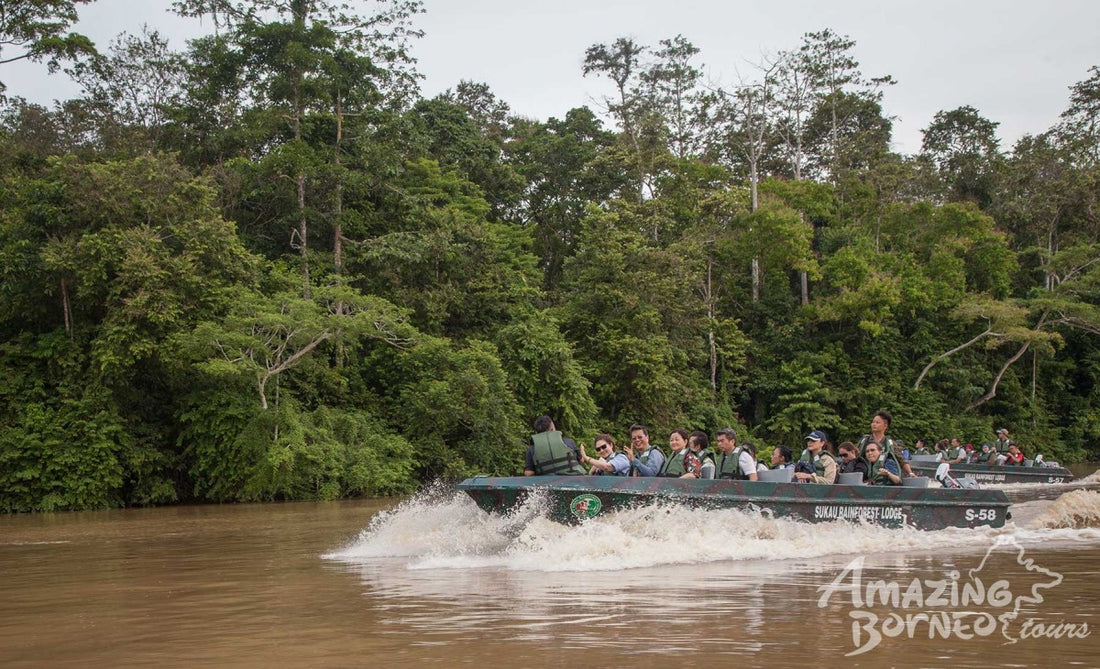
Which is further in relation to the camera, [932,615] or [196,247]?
[196,247]

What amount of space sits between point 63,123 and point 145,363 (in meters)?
12.6

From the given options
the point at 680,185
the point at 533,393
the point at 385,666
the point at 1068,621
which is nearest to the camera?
the point at 385,666

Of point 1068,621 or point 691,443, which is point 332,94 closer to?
point 691,443

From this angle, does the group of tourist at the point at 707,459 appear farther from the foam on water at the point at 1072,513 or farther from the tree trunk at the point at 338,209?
the tree trunk at the point at 338,209

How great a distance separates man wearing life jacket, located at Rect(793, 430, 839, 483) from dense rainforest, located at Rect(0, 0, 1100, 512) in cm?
1180

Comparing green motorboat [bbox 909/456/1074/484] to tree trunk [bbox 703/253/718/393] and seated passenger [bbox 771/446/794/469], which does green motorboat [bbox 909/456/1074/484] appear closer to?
tree trunk [bbox 703/253/718/393]

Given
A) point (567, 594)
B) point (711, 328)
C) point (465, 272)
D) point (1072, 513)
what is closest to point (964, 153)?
point (711, 328)

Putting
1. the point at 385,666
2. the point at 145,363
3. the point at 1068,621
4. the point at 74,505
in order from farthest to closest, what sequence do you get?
the point at 145,363 < the point at 74,505 < the point at 1068,621 < the point at 385,666

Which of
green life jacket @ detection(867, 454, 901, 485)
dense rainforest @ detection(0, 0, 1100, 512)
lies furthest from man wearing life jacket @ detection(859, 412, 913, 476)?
dense rainforest @ detection(0, 0, 1100, 512)

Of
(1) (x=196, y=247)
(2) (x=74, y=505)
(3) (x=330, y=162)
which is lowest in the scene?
(2) (x=74, y=505)

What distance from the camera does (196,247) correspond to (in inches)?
879

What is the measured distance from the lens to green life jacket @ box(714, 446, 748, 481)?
12.2 meters

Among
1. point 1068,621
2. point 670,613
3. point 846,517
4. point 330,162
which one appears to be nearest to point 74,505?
point 330,162

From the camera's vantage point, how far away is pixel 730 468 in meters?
12.3
